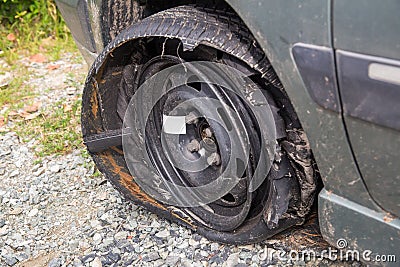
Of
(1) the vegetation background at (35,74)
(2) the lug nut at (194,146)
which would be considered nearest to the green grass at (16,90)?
(1) the vegetation background at (35,74)

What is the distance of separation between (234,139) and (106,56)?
62 centimetres

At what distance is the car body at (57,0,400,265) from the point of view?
1367mm

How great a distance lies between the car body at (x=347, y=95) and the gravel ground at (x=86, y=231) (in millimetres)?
618

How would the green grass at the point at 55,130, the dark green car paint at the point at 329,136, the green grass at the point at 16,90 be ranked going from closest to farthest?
the dark green car paint at the point at 329,136 < the green grass at the point at 55,130 < the green grass at the point at 16,90

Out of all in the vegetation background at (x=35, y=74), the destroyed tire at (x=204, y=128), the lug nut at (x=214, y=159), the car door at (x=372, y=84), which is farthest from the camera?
the vegetation background at (x=35, y=74)

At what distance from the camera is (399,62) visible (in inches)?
52.2

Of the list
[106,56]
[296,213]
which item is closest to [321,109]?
[296,213]

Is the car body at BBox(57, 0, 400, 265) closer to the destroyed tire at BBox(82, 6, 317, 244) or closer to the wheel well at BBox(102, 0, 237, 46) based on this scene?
the destroyed tire at BBox(82, 6, 317, 244)

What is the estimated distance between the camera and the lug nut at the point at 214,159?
2.29m

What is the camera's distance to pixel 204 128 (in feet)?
7.68

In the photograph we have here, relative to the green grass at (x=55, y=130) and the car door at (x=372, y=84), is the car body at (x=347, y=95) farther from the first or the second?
the green grass at (x=55, y=130)

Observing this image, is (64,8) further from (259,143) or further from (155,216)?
(259,143)

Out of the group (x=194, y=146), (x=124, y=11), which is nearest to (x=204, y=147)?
(x=194, y=146)

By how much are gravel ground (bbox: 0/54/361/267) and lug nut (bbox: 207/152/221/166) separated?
36cm
